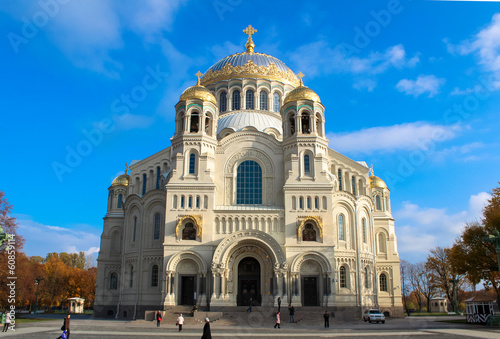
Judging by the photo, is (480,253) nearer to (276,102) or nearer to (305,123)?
Answer: (305,123)

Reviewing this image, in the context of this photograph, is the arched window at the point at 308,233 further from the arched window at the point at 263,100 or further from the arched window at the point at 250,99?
the arched window at the point at 250,99

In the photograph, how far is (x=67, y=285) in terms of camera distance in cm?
6938

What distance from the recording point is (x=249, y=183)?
1547 inches

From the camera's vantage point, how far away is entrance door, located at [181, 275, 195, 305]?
3556 centimetres

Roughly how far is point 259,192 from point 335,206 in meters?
6.67

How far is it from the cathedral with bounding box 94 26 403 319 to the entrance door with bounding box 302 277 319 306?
8 cm

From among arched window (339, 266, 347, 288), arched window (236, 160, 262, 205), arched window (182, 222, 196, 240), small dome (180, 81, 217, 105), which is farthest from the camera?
small dome (180, 81, 217, 105)

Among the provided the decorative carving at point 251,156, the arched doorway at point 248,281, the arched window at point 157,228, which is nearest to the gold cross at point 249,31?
the decorative carving at point 251,156

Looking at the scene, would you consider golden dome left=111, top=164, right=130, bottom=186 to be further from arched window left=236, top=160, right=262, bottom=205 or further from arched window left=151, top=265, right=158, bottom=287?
arched window left=236, top=160, right=262, bottom=205

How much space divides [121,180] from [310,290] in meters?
24.4

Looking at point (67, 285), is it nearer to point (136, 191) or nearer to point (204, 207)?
point (136, 191)

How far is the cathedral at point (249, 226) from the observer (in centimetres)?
3494

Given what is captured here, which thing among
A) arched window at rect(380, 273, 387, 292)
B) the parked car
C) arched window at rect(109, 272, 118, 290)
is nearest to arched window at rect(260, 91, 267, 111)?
arched window at rect(380, 273, 387, 292)

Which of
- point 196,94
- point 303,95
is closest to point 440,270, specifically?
point 303,95
